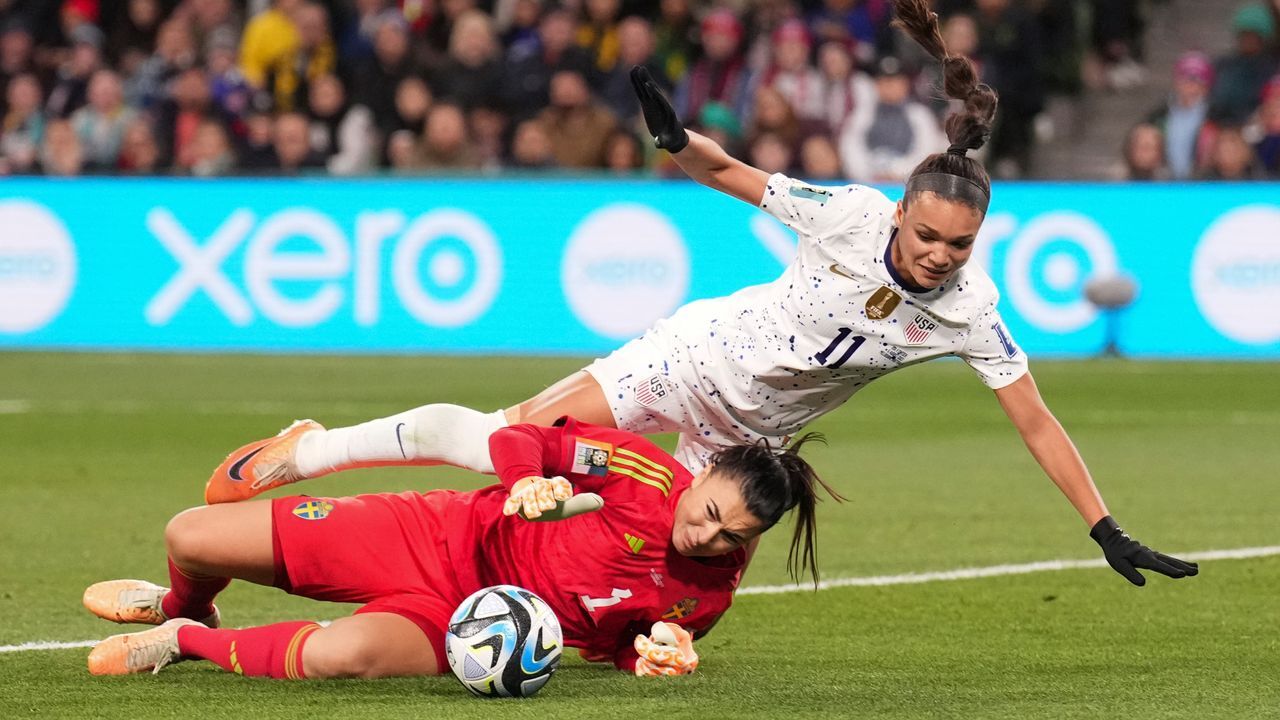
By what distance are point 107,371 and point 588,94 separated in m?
5.23

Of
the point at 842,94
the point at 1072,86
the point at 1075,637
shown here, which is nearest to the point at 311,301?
→ the point at 842,94

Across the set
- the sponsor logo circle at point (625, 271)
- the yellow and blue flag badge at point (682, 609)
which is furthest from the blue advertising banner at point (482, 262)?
the yellow and blue flag badge at point (682, 609)

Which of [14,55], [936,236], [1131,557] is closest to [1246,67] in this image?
[14,55]

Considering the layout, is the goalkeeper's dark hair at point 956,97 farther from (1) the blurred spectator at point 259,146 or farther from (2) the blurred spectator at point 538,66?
(2) the blurred spectator at point 538,66

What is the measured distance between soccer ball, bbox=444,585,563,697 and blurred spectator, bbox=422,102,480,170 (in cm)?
1219

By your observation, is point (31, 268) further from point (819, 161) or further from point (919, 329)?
point (919, 329)

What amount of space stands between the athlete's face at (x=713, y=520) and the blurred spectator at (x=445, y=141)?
1208 centimetres

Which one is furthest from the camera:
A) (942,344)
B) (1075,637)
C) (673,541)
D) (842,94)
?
(842,94)

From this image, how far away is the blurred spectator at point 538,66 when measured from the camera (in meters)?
19.0

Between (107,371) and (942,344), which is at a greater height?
(942,344)

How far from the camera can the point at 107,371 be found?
16.2 meters

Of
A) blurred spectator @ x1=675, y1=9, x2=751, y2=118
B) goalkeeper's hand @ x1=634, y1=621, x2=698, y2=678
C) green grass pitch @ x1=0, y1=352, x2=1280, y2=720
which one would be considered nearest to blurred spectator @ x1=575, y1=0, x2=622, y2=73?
blurred spectator @ x1=675, y1=9, x2=751, y2=118

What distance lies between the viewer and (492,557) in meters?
5.94

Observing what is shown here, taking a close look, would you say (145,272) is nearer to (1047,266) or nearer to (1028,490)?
(1047,266)
